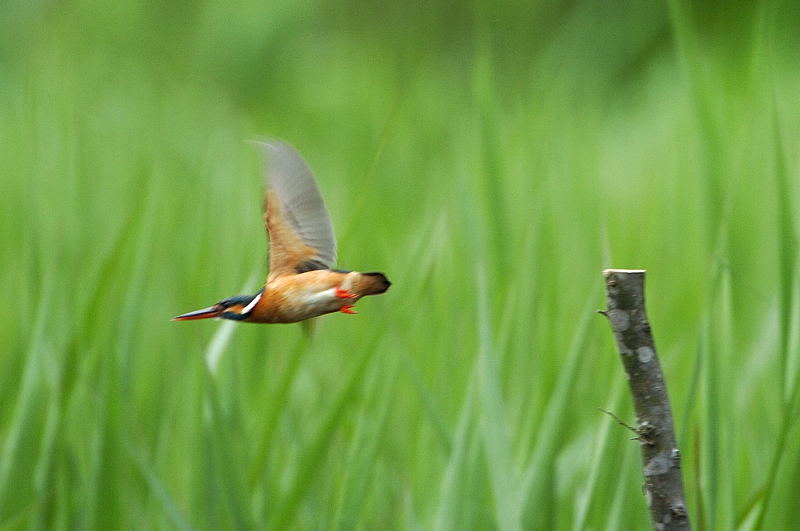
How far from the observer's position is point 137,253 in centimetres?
89

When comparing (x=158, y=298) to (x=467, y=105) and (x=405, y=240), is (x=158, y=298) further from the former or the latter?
(x=467, y=105)

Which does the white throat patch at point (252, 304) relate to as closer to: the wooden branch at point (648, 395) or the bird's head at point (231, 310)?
the bird's head at point (231, 310)

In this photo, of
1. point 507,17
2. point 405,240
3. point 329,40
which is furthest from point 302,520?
point 329,40

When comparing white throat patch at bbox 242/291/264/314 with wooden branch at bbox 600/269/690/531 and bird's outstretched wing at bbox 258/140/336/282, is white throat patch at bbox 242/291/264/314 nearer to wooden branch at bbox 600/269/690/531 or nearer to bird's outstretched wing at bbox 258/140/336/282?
bird's outstretched wing at bbox 258/140/336/282

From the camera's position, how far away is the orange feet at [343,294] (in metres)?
0.34

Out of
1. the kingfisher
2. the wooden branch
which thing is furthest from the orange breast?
the wooden branch

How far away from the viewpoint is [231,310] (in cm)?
37

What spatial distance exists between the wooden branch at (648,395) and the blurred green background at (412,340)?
0.18 metres

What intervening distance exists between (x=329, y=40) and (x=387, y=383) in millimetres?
2856

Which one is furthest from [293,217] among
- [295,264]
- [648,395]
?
[648,395]

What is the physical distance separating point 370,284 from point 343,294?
1 cm

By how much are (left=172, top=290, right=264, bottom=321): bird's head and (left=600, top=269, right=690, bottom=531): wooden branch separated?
16 centimetres

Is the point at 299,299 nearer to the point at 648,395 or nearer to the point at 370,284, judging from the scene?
the point at 370,284

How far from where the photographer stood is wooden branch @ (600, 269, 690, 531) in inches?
17.0
